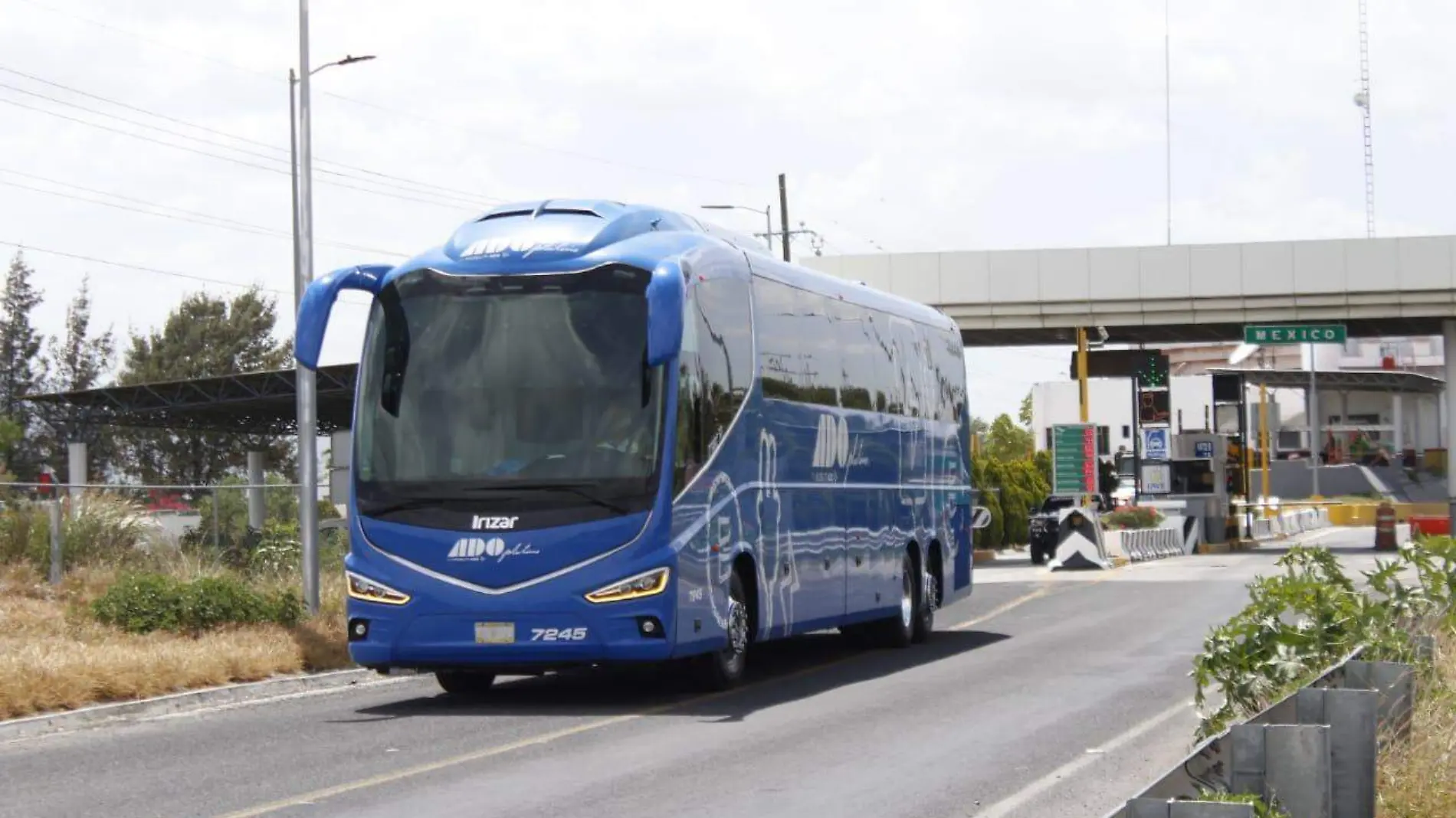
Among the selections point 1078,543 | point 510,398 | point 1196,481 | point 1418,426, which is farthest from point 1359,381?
point 510,398

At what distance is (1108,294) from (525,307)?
111ft

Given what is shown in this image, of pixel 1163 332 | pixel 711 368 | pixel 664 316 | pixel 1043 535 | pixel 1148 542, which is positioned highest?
pixel 1163 332

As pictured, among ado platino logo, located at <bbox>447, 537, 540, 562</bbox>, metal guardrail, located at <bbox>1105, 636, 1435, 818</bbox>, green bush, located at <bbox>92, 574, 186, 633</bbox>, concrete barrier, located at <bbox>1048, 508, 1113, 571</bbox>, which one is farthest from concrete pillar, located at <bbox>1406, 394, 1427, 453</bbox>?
metal guardrail, located at <bbox>1105, 636, 1435, 818</bbox>

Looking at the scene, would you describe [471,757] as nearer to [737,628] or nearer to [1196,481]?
[737,628]

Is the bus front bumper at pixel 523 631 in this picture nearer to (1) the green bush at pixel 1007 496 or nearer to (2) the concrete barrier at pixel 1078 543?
(2) the concrete barrier at pixel 1078 543

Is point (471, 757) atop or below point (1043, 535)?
below

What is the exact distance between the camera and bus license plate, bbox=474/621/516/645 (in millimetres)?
15328

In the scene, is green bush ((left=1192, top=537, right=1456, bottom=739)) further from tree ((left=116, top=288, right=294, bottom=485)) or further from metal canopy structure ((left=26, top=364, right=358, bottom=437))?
tree ((left=116, top=288, right=294, bottom=485))

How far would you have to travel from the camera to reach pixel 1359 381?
363 feet

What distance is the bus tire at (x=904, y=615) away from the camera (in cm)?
2238

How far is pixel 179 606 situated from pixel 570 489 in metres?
6.41

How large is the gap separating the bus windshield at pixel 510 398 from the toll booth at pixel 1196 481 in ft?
140

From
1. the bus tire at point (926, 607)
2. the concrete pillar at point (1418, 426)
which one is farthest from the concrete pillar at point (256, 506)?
the concrete pillar at point (1418, 426)

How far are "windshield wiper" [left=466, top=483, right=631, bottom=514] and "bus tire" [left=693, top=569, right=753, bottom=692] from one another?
1.78 metres
